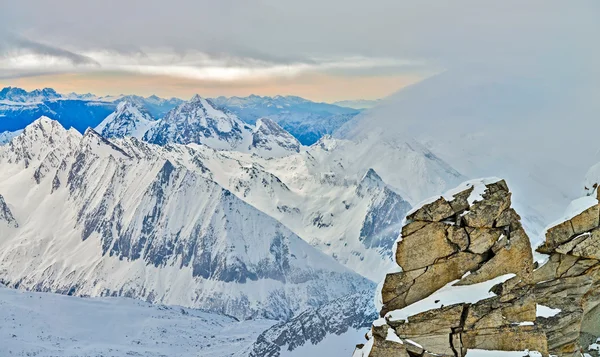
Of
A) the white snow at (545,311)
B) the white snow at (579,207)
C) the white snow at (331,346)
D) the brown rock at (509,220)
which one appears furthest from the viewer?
the white snow at (331,346)

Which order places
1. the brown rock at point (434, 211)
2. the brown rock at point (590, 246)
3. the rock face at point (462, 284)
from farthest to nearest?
the brown rock at point (590, 246)
the brown rock at point (434, 211)
the rock face at point (462, 284)

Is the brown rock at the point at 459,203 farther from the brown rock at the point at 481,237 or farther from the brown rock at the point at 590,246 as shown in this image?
the brown rock at the point at 590,246

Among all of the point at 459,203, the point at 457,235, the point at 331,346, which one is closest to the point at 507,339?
the point at 457,235

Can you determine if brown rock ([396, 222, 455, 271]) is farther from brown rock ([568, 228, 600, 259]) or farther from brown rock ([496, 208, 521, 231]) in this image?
brown rock ([568, 228, 600, 259])

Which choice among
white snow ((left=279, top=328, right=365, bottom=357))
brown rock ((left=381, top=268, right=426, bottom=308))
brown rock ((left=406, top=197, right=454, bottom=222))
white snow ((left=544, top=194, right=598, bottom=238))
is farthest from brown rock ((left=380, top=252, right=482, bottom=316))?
white snow ((left=279, top=328, right=365, bottom=357))

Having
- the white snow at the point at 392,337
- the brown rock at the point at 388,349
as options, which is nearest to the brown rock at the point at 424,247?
the white snow at the point at 392,337

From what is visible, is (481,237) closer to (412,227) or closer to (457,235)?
(457,235)

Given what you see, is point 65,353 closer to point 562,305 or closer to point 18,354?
point 18,354
